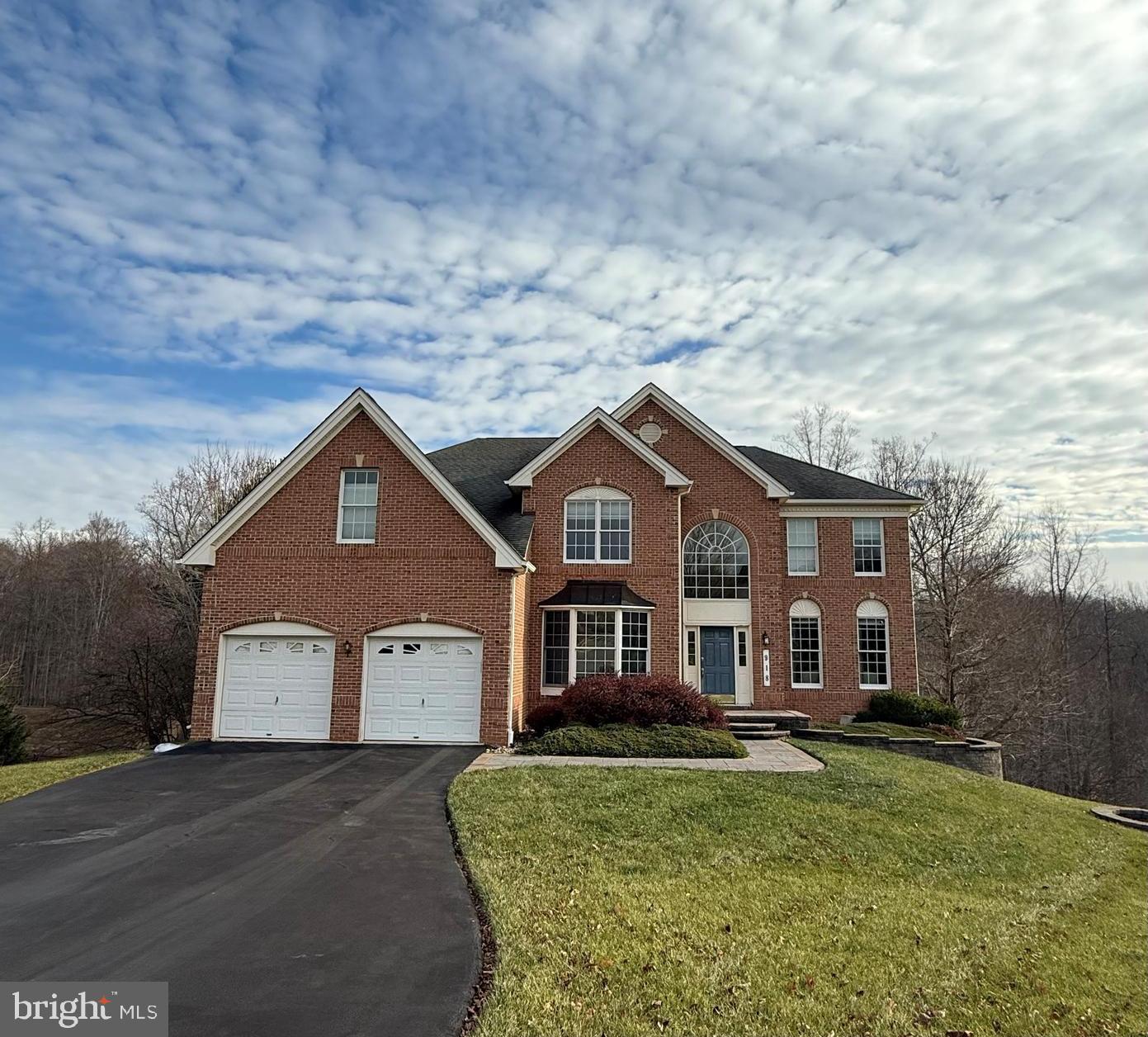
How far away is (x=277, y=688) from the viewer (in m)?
16.9

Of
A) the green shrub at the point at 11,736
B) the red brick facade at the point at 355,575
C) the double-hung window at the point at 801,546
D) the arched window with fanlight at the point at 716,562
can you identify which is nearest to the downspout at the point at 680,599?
the arched window with fanlight at the point at 716,562

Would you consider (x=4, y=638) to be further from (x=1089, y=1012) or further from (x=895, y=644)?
(x=1089, y=1012)

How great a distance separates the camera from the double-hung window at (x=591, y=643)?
19.2 meters

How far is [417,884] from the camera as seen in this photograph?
7.35 metres

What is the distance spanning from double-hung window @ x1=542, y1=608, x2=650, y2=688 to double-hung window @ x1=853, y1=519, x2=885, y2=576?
7.58 metres

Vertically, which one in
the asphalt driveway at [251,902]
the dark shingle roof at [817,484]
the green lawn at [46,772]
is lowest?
the green lawn at [46,772]

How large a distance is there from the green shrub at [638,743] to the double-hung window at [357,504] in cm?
619

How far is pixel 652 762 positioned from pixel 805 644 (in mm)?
10007

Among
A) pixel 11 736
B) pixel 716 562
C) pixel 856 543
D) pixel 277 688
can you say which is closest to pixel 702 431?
pixel 716 562

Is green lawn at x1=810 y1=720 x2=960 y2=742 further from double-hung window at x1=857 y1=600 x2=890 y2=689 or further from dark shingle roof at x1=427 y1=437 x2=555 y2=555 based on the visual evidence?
dark shingle roof at x1=427 y1=437 x2=555 y2=555

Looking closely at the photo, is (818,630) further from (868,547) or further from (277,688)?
(277,688)

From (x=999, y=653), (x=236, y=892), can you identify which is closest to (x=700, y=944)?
(x=236, y=892)

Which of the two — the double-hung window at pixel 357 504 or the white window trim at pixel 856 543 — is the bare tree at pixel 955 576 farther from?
the double-hung window at pixel 357 504

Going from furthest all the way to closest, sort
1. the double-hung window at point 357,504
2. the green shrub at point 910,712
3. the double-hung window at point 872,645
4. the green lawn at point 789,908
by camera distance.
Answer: the double-hung window at point 872,645
the green shrub at point 910,712
the double-hung window at point 357,504
the green lawn at point 789,908
